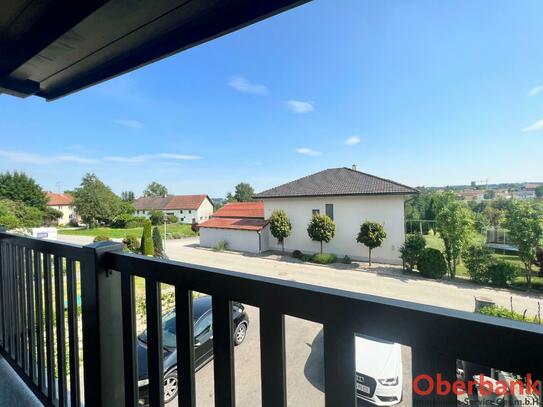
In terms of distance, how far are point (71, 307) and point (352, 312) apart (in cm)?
112

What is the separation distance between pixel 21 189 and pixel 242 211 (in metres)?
19.3

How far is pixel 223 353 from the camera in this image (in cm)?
62

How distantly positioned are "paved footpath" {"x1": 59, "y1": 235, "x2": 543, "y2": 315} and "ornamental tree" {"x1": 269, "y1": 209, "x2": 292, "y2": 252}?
1.53 metres

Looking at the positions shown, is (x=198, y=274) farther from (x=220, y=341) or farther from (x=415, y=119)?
(x=415, y=119)

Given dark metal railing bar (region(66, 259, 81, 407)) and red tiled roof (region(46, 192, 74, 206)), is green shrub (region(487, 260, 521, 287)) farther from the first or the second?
red tiled roof (region(46, 192, 74, 206))

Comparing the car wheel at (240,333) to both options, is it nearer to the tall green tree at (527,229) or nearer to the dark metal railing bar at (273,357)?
the dark metal railing bar at (273,357)

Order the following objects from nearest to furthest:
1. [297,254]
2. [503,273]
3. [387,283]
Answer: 1. [503,273]
2. [387,283]
3. [297,254]

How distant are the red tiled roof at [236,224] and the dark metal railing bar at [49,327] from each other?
1219cm

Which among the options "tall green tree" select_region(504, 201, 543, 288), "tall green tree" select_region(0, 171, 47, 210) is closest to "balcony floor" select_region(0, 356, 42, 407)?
"tall green tree" select_region(504, 201, 543, 288)

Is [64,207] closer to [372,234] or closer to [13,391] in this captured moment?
[372,234]

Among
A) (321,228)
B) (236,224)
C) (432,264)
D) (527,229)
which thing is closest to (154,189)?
(236,224)

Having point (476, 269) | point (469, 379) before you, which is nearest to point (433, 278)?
point (476, 269)

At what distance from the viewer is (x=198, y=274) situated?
66 centimetres

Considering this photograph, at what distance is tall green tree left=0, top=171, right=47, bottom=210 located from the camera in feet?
65.7
